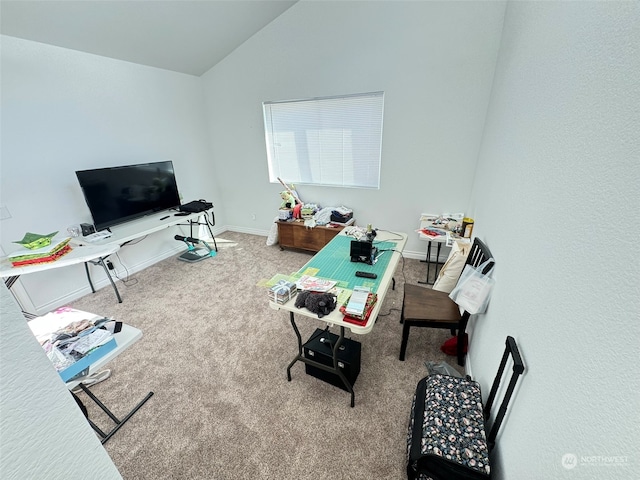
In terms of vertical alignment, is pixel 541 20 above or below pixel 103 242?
above

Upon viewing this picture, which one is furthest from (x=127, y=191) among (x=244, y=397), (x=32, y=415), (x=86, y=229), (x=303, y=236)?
(x=32, y=415)

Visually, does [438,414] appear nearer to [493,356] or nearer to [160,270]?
[493,356]

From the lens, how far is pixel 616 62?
72 cm

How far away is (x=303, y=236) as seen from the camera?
12.6 feet

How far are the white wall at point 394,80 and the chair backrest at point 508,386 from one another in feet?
8.27

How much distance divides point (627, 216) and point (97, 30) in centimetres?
400

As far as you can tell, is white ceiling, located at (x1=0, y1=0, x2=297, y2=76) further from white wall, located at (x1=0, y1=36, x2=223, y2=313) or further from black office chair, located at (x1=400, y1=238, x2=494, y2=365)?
black office chair, located at (x1=400, y1=238, x2=494, y2=365)

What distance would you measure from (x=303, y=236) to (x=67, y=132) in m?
2.91


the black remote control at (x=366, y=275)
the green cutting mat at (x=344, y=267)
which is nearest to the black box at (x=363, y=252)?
the green cutting mat at (x=344, y=267)

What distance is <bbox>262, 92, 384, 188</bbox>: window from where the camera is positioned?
3402mm

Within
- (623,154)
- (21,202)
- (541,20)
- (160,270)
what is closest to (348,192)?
(541,20)

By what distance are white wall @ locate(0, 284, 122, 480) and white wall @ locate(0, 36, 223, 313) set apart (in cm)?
296

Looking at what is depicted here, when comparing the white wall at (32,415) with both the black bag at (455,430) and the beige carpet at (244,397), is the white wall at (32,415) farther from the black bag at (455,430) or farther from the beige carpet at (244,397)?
the black bag at (455,430)

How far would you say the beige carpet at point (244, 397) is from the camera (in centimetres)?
144
